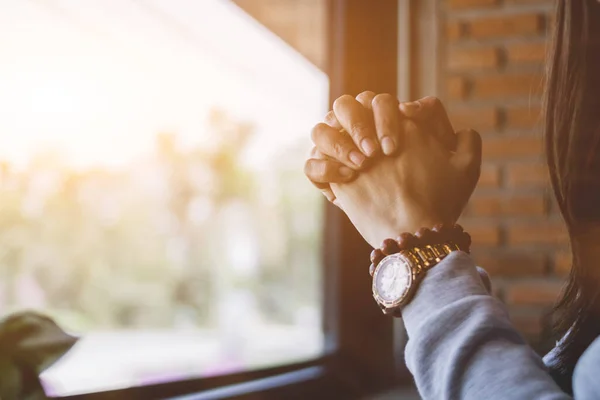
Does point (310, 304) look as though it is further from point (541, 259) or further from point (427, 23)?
point (427, 23)

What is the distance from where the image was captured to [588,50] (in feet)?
2.96

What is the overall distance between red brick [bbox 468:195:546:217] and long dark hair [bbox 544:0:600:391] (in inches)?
32.6

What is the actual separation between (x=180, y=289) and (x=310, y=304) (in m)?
0.35

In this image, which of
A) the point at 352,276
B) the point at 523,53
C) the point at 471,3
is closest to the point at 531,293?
the point at 352,276

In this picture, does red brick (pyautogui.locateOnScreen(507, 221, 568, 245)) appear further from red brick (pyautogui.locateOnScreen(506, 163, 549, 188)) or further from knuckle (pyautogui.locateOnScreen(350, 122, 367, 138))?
knuckle (pyautogui.locateOnScreen(350, 122, 367, 138))

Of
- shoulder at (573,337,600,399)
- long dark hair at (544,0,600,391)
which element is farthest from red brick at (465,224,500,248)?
shoulder at (573,337,600,399)

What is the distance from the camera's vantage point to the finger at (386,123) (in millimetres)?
677

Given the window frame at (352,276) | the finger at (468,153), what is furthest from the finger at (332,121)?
the window frame at (352,276)

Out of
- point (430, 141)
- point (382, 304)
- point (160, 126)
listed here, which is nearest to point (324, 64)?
point (160, 126)

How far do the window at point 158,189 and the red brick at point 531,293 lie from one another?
0.51 meters

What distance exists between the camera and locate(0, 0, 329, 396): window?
1.05 metres

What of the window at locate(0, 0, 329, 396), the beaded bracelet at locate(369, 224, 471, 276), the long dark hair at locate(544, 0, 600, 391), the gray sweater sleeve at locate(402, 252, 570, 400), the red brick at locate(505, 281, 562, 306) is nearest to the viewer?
the gray sweater sleeve at locate(402, 252, 570, 400)

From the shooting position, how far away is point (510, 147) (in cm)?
173

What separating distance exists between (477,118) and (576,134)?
860 mm
